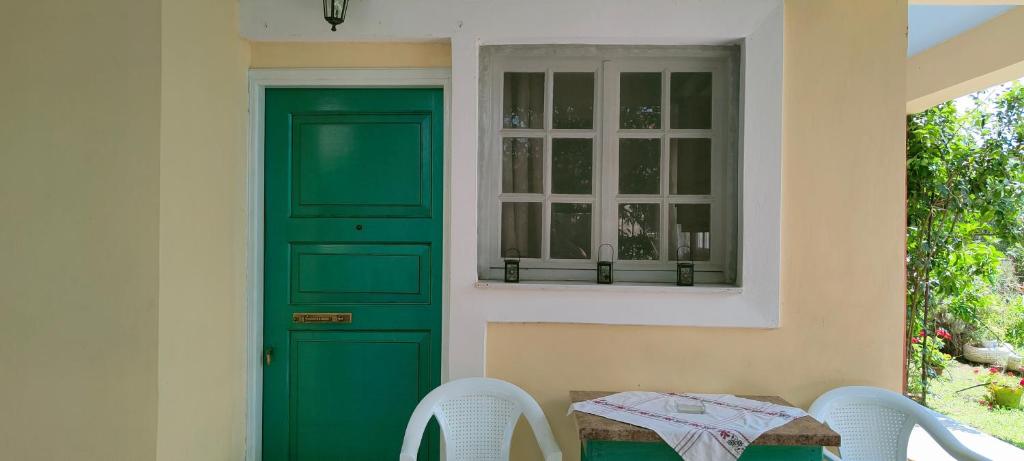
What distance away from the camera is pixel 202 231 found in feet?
7.47

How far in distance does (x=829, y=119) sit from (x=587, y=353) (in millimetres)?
1430

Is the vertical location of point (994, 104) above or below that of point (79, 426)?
above

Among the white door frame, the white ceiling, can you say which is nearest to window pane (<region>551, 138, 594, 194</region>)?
the white door frame

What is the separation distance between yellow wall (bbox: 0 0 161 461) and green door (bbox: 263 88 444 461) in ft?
2.23

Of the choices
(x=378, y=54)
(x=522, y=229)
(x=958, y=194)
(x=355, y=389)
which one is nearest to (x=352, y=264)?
(x=355, y=389)

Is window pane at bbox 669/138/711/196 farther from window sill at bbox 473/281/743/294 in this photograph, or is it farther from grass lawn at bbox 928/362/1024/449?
grass lawn at bbox 928/362/1024/449

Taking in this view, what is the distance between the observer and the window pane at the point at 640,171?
2602 mm

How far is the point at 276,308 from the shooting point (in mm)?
2682

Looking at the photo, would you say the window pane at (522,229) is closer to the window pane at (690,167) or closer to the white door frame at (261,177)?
the white door frame at (261,177)

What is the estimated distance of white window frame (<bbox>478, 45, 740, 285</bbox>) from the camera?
2588 millimetres

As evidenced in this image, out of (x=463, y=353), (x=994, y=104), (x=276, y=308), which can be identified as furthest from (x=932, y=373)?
(x=276, y=308)

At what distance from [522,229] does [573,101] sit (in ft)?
2.04

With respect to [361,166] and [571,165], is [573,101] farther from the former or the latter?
[361,166]

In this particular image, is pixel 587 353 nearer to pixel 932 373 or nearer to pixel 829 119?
pixel 829 119
